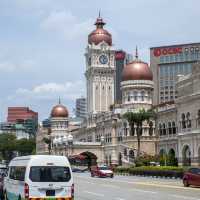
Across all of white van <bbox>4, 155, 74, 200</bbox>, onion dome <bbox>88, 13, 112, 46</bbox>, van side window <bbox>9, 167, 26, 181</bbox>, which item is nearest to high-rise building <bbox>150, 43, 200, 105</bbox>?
onion dome <bbox>88, 13, 112, 46</bbox>

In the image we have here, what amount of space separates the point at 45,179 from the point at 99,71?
9641 cm

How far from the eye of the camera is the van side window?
18734mm

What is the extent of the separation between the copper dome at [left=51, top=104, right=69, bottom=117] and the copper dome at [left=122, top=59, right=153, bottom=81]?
4690 cm

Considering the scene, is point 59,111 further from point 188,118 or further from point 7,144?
point 188,118

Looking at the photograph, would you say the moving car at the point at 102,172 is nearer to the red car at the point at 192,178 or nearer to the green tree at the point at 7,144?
the red car at the point at 192,178

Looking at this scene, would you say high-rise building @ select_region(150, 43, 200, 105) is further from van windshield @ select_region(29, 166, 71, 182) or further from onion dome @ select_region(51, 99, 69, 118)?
van windshield @ select_region(29, 166, 71, 182)

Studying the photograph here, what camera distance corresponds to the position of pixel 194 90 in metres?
64.4

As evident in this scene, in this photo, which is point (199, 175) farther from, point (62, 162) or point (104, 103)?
point (104, 103)

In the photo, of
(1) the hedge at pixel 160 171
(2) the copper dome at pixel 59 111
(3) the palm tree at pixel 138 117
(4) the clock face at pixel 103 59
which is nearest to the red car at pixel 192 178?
(1) the hedge at pixel 160 171

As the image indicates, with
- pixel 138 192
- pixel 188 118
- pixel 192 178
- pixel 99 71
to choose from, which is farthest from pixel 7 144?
pixel 138 192

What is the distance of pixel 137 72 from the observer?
92500mm

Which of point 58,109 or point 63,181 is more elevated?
point 58,109

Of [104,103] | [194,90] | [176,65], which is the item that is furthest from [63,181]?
[176,65]

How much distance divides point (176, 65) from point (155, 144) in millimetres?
74110
